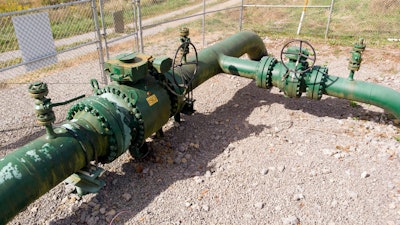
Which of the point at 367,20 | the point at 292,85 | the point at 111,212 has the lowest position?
the point at 111,212

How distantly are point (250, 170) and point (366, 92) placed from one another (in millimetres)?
1970

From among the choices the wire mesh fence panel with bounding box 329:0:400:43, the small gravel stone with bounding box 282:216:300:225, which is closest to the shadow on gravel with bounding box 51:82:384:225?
the small gravel stone with bounding box 282:216:300:225

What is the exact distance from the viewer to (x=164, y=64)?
386 cm

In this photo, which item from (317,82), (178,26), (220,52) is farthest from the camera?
(178,26)

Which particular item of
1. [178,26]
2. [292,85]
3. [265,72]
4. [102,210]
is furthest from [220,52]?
[178,26]

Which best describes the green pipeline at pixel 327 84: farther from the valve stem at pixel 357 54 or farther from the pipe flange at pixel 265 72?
the valve stem at pixel 357 54

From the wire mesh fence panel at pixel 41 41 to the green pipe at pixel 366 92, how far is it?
4.22 m

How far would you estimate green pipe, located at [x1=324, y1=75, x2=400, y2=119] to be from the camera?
438 centimetres

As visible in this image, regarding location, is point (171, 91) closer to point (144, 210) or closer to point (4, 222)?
point (144, 210)

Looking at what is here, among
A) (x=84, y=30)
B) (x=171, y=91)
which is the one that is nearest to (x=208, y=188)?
(x=171, y=91)

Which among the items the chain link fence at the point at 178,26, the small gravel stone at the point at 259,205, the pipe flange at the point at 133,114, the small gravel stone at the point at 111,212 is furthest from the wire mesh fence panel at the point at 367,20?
the small gravel stone at the point at 111,212

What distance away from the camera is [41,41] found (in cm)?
544

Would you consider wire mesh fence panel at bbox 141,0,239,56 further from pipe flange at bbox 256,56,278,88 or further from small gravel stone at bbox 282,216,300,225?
small gravel stone at bbox 282,216,300,225

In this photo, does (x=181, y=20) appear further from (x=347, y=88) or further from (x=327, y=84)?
(x=347, y=88)
